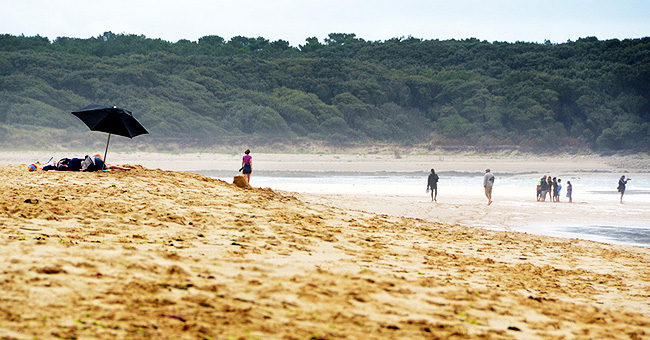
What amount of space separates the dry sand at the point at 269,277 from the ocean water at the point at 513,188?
4556mm

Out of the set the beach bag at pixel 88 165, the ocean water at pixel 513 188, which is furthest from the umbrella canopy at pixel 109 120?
the ocean water at pixel 513 188

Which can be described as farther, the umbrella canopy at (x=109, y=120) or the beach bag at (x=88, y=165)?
the umbrella canopy at (x=109, y=120)

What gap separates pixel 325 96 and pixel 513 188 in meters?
46.0

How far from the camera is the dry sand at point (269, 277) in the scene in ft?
14.5

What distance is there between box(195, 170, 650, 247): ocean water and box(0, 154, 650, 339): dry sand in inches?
179

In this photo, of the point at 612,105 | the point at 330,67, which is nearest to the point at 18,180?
the point at 330,67

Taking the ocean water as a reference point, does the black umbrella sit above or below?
above

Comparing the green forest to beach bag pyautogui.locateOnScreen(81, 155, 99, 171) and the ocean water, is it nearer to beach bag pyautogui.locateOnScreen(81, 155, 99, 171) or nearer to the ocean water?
the ocean water

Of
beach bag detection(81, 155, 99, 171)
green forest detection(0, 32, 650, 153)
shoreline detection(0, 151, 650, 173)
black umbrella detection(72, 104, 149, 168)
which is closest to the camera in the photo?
beach bag detection(81, 155, 99, 171)

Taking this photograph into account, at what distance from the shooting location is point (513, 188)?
29531 mm

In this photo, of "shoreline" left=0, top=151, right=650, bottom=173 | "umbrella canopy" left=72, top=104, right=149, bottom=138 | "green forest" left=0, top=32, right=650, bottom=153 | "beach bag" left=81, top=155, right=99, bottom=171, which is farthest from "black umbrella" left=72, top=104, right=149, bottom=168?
"green forest" left=0, top=32, right=650, bottom=153

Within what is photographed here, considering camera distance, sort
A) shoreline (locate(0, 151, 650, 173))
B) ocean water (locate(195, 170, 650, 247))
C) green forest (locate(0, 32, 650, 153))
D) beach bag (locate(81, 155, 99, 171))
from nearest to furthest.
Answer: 1. beach bag (locate(81, 155, 99, 171))
2. ocean water (locate(195, 170, 650, 247))
3. shoreline (locate(0, 151, 650, 173))
4. green forest (locate(0, 32, 650, 153))

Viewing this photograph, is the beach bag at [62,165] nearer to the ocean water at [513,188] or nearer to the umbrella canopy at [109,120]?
the umbrella canopy at [109,120]

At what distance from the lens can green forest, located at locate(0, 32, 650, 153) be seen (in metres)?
60.7
